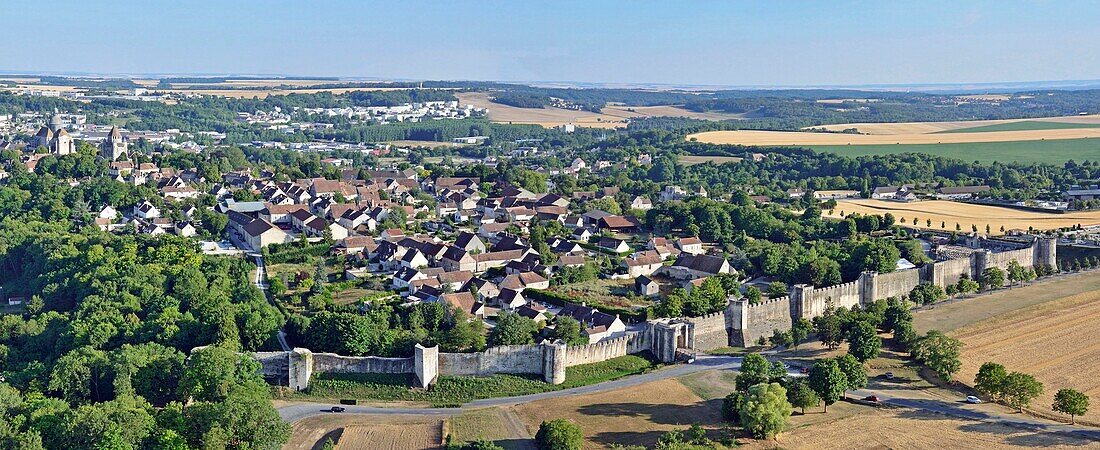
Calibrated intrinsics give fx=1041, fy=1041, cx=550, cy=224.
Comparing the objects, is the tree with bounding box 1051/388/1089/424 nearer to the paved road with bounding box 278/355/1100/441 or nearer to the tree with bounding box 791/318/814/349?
the paved road with bounding box 278/355/1100/441

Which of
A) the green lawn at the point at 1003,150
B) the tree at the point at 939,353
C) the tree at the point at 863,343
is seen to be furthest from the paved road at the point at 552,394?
the green lawn at the point at 1003,150

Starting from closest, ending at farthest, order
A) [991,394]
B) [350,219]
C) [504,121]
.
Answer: [991,394] → [350,219] → [504,121]

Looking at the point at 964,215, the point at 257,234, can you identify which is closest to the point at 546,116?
the point at 964,215

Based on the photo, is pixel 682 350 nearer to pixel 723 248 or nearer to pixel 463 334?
pixel 463 334

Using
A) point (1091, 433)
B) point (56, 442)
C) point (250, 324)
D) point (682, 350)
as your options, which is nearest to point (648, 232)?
point (682, 350)

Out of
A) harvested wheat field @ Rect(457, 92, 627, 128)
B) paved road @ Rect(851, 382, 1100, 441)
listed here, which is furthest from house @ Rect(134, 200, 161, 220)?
harvested wheat field @ Rect(457, 92, 627, 128)
